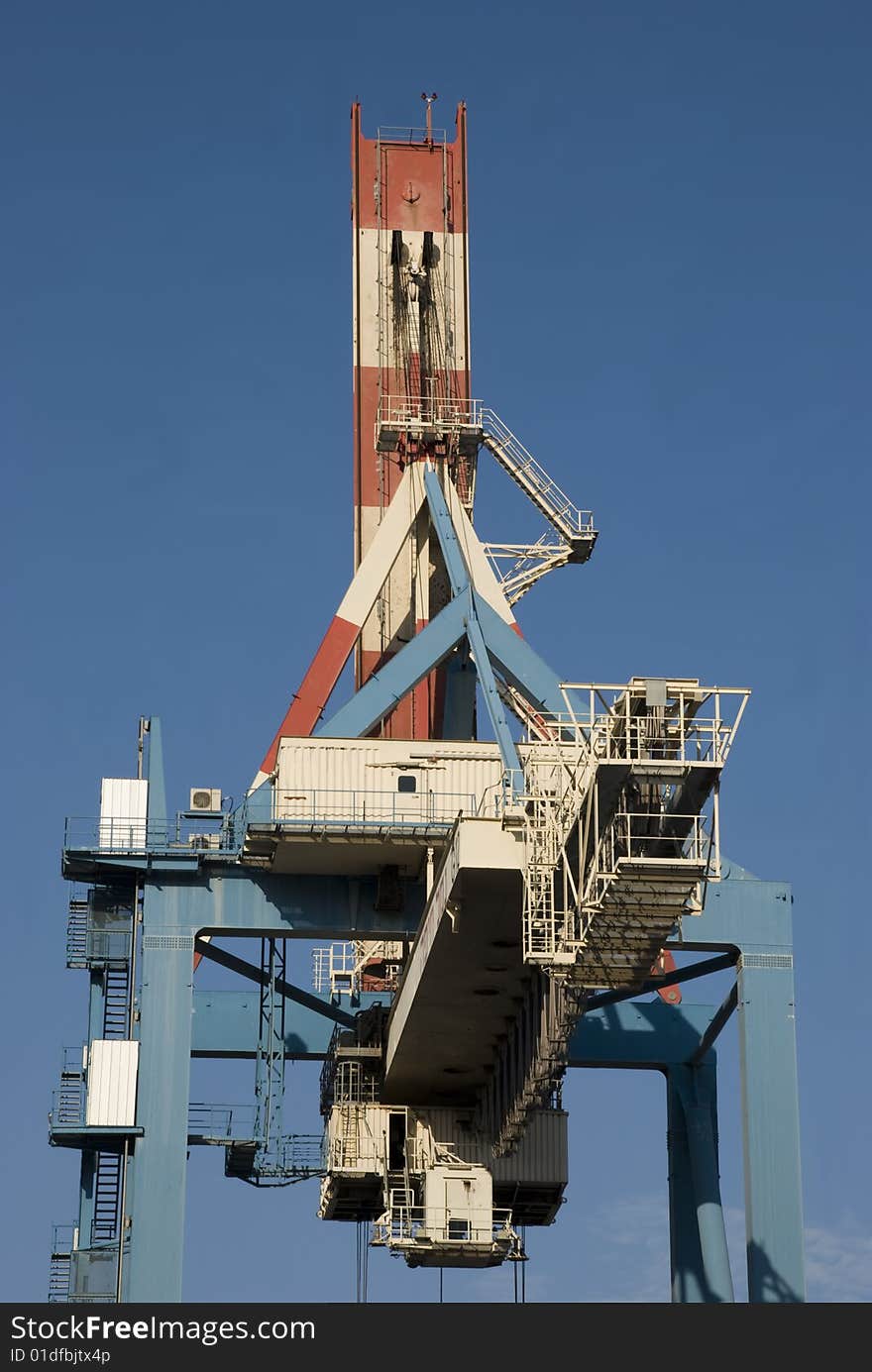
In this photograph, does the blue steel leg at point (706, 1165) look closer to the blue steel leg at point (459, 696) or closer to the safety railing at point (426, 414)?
the blue steel leg at point (459, 696)

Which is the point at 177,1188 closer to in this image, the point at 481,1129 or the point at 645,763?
the point at 481,1129

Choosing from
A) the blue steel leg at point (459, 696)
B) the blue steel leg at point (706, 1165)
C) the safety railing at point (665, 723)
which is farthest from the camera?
the blue steel leg at point (459, 696)

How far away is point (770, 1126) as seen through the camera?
53.1 metres

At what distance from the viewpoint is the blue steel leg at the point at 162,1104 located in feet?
172

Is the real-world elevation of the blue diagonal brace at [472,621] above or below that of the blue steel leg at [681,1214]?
Answer: above

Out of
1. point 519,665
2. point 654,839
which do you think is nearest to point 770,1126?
point 519,665

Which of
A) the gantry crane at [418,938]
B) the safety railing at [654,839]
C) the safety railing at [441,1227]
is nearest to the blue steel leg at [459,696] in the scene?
the gantry crane at [418,938]

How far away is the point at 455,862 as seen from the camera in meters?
44.4

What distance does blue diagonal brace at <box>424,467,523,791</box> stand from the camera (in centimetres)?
5266

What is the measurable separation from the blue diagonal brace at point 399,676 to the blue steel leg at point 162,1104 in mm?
4861

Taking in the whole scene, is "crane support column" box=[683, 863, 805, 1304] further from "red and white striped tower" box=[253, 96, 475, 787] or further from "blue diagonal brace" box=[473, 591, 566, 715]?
"red and white striped tower" box=[253, 96, 475, 787]

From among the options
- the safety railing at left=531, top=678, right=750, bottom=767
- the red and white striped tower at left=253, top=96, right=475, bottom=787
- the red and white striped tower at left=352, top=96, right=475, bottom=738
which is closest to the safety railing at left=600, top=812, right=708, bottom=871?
the safety railing at left=531, top=678, right=750, bottom=767

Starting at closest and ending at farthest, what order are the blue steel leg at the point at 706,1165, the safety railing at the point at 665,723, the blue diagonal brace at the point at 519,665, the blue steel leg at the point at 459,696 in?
the safety railing at the point at 665,723
the blue diagonal brace at the point at 519,665
the blue steel leg at the point at 706,1165
the blue steel leg at the point at 459,696
